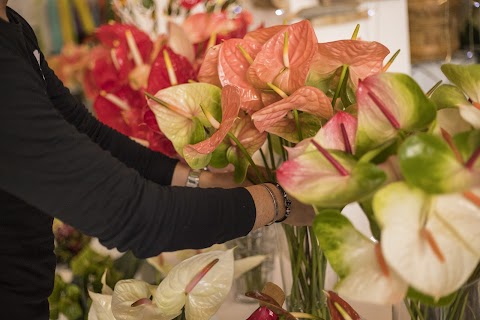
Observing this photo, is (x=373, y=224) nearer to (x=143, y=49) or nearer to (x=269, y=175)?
(x=269, y=175)

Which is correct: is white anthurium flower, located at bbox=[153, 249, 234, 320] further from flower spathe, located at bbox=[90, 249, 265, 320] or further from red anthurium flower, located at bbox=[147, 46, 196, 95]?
red anthurium flower, located at bbox=[147, 46, 196, 95]

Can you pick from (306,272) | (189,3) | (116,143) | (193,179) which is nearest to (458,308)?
(306,272)

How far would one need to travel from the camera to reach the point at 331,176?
0.49 meters

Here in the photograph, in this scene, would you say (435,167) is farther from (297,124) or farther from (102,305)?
(102,305)

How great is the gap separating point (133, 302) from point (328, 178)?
30 centimetres

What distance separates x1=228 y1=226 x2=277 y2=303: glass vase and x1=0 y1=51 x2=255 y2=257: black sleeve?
0.32 meters

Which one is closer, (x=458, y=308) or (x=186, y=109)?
(x=458, y=308)

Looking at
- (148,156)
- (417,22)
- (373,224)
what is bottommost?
(417,22)

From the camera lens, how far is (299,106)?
2.04 feet

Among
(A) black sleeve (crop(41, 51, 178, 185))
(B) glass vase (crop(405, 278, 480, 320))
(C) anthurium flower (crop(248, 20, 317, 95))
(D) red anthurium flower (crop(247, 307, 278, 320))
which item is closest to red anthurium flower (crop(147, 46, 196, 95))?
(A) black sleeve (crop(41, 51, 178, 185))

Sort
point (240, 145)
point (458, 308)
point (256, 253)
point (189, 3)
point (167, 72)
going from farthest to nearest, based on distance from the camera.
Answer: point (189, 3) → point (256, 253) → point (167, 72) → point (240, 145) → point (458, 308)

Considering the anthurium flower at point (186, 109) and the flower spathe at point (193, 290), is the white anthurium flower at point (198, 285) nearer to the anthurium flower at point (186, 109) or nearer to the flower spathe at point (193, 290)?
the flower spathe at point (193, 290)

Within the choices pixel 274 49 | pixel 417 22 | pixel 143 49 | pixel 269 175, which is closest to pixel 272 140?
pixel 269 175

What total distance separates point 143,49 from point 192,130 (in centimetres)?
45
